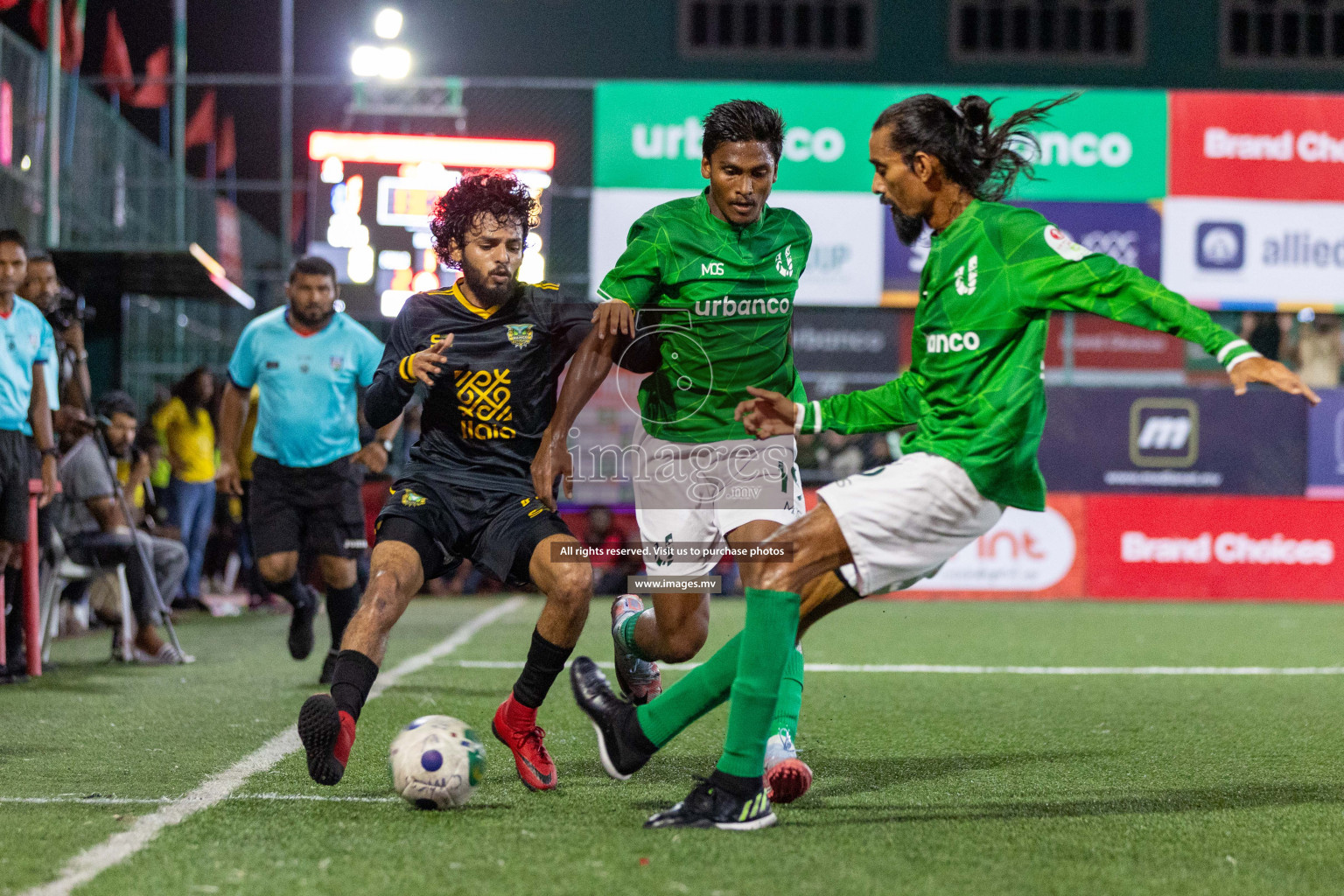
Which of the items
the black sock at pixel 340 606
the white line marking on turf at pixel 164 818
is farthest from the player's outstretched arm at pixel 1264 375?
the black sock at pixel 340 606

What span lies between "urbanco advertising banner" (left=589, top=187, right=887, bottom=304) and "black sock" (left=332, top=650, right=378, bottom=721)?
11848 mm

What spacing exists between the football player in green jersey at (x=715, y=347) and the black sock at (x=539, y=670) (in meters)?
0.46

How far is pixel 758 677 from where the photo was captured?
3.81m

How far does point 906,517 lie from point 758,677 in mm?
584

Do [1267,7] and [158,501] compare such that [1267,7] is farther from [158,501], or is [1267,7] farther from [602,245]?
[158,501]

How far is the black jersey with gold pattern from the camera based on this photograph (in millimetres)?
4680

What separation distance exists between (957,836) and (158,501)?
10784 mm

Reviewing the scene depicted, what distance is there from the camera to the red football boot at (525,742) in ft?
14.5

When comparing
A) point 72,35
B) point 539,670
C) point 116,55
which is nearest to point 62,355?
point 539,670

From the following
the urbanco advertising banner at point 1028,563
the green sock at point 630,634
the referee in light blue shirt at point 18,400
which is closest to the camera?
the green sock at point 630,634

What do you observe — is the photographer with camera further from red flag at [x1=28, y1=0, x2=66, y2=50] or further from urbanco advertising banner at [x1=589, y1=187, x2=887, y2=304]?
urbanco advertising banner at [x1=589, y1=187, x2=887, y2=304]

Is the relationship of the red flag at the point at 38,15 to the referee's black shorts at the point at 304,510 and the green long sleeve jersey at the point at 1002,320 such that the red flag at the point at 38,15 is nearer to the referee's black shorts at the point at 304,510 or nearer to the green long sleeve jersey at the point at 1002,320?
the referee's black shorts at the point at 304,510

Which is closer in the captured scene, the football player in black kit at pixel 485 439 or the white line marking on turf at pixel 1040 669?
the football player in black kit at pixel 485 439

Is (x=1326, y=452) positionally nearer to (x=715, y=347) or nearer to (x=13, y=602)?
(x=715, y=347)
